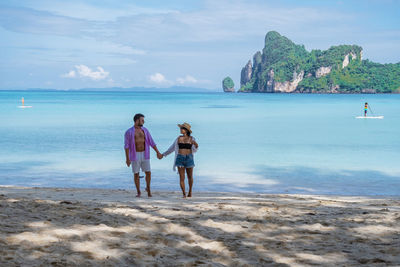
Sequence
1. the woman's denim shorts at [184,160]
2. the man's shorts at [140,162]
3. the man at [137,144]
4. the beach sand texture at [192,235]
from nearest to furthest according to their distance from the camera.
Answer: the beach sand texture at [192,235] → the man at [137,144] → the man's shorts at [140,162] → the woman's denim shorts at [184,160]

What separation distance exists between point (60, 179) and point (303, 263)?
11.0 meters

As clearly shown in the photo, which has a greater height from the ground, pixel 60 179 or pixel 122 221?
pixel 122 221

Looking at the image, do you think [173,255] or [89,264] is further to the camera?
[173,255]

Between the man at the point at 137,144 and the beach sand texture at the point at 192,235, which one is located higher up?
the man at the point at 137,144

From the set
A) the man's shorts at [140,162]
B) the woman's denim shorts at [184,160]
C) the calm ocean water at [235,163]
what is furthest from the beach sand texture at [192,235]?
the calm ocean water at [235,163]

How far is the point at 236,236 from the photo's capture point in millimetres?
5707

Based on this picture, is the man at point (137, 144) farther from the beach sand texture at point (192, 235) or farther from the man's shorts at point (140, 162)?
the beach sand texture at point (192, 235)

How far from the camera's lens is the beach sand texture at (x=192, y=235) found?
4.76m

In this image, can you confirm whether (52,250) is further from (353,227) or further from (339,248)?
(353,227)

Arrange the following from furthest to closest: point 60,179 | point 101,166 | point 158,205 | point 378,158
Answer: point 378,158
point 101,166
point 60,179
point 158,205

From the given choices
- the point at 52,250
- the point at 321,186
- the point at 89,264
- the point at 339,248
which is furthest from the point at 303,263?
the point at 321,186

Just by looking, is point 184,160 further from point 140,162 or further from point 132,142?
point 132,142

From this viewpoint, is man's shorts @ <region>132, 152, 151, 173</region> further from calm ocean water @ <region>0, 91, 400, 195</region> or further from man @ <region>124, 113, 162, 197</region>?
calm ocean water @ <region>0, 91, 400, 195</region>

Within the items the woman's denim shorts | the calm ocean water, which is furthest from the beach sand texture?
the calm ocean water
